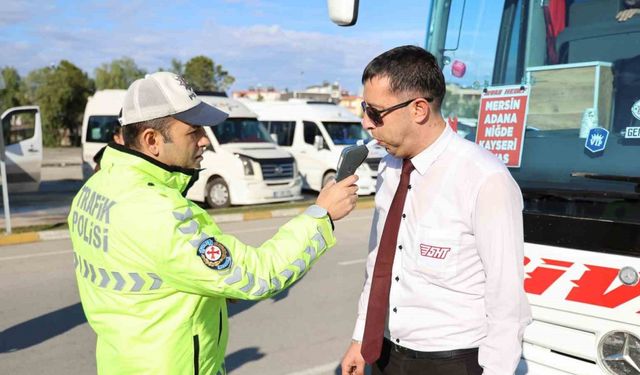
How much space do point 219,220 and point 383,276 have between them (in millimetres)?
9118

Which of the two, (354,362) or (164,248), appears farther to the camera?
(354,362)

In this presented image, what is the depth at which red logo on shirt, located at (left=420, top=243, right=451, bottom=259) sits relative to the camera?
197 cm

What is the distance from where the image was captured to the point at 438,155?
2.08m

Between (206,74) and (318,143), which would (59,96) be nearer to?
(206,74)

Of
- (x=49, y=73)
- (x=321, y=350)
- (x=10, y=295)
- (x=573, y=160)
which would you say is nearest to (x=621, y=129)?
(x=573, y=160)

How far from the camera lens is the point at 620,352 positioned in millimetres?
2260

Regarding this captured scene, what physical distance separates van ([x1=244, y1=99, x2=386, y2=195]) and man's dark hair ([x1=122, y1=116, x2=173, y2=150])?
40.9 ft

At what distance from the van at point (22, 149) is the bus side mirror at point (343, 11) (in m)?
11.1

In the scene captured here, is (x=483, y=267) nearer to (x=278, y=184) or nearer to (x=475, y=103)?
(x=475, y=103)

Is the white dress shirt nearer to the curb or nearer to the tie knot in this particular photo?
the tie knot

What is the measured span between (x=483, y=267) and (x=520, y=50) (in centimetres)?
183

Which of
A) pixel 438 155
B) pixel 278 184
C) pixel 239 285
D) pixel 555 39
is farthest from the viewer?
pixel 278 184

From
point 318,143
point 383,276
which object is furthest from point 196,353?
point 318,143

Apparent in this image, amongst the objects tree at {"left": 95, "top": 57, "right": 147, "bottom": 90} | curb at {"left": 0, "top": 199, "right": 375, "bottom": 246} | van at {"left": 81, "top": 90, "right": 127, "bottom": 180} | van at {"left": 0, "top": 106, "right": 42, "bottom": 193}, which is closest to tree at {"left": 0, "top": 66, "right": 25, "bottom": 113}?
tree at {"left": 95, "top": 57, "right": 147, "bottom": 90}
